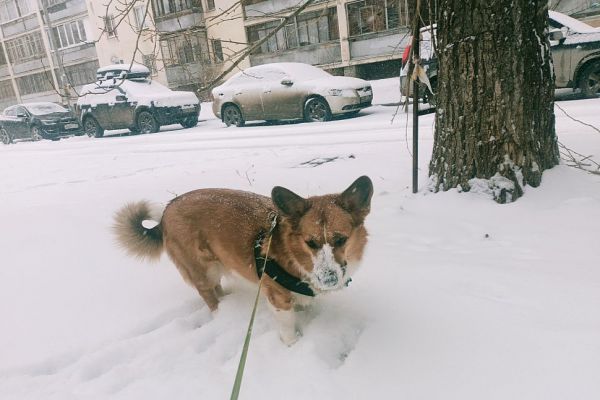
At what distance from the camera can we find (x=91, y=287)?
122 inches

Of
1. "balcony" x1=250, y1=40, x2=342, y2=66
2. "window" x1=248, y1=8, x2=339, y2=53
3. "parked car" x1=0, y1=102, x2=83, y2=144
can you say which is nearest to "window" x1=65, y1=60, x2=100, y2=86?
"window" x1=248, y1=8, x2=339, y2=53

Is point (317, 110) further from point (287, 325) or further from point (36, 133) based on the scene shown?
point (36, 133)

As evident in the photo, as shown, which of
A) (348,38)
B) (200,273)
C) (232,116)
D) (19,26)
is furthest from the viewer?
(19,26)

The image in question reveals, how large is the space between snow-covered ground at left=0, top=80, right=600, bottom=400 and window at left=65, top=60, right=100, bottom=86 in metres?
36.8

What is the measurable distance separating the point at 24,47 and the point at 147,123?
125 feet

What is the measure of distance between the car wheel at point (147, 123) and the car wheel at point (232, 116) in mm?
2544

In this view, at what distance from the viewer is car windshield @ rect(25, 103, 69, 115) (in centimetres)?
1761

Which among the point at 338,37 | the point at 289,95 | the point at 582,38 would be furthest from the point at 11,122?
the point at 582,38

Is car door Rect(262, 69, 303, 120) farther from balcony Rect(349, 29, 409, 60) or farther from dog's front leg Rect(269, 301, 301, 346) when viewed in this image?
dog's front leg Rect(269, 301, 301, 346)

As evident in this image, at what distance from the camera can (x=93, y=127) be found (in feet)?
51.4

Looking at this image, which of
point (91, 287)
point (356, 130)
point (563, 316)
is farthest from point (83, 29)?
point (563, 316)

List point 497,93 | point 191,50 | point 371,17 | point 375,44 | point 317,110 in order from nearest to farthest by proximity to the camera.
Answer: point 497,93 → point 191,50 → point 317,110 → point 371,17 → point 375,44

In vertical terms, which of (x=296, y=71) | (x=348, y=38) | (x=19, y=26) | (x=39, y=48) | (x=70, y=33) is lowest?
(x=296, y=71)

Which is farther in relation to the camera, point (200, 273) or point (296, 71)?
point (296, 71)
